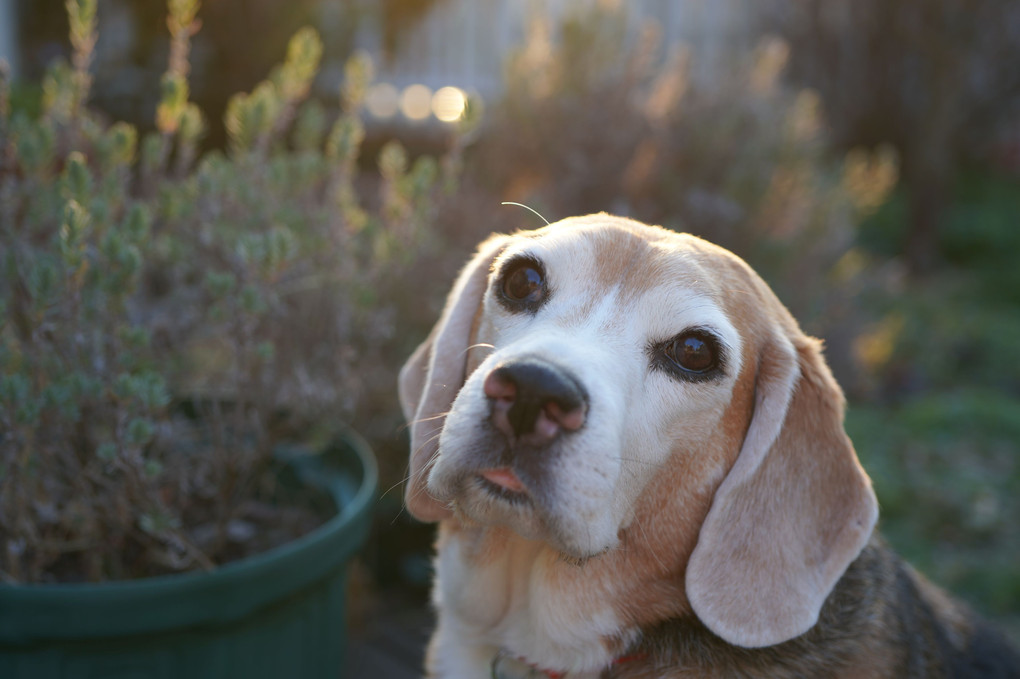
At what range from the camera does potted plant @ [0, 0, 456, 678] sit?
7.11 feet

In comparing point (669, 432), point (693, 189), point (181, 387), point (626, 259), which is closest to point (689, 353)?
point (669, 432)

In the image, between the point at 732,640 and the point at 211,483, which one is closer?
the point at 732,640

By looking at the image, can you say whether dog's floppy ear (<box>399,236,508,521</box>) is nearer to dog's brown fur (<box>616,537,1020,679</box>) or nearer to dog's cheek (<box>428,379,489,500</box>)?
dog's cheek (<box>428,379,489,500</box>)

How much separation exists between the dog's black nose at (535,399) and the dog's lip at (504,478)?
90 millimetres

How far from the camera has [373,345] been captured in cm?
332

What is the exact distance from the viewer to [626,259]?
7.27ft

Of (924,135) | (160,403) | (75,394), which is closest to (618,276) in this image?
(160,403)

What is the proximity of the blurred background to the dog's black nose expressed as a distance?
74 centimetres

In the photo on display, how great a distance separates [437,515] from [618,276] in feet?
2.79

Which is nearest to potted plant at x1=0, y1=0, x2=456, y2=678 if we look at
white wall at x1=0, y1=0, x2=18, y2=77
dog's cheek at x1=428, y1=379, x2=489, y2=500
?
dog's cheek at x1=428, y1=379, x2=489, y2=500

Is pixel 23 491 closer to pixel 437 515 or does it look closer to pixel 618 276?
pixel 437 515

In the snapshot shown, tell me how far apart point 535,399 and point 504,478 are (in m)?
0.23

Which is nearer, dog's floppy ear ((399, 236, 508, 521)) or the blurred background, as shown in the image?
dog's floppy ear ((399, 236, 508, 521))

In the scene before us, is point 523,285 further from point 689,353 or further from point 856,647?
point 856,647
